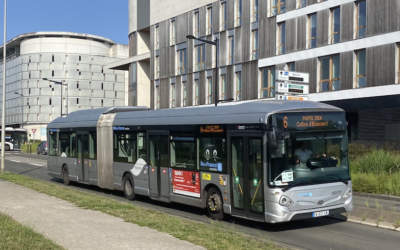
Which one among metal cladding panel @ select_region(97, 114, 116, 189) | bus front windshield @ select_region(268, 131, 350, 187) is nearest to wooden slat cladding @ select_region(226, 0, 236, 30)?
metal cladding panel @ select_region(97, 114, 116, 189)

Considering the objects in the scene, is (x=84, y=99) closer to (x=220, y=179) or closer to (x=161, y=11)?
(x=161, y=11)

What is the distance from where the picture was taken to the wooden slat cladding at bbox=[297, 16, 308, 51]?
3275 centimetres

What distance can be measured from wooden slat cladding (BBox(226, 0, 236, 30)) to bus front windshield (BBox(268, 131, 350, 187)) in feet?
94.0

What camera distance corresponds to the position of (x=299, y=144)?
407 inches

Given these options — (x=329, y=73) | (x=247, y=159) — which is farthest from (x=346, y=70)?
(x=247, y=159)

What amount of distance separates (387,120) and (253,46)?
11757mm

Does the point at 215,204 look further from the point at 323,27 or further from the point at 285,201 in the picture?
the point at 323,27

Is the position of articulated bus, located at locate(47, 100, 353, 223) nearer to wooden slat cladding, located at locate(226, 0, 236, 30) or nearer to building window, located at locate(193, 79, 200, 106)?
wooden slat cladding, located at locate(226, 0, 236, 30)

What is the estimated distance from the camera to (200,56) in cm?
4231

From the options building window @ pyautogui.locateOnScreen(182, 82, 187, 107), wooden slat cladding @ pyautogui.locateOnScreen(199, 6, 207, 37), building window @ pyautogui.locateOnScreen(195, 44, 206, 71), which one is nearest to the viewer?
wooden slat cladding @ pyautogui.locateOnScreen(199, 6, 207, 37)

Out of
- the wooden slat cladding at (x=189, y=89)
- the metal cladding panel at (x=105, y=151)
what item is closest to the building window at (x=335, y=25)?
the wooden slat cladding at (x=189, y=89)

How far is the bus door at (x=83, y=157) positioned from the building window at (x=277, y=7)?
19.6m

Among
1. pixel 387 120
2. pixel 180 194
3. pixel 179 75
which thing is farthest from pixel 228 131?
pixel 179 75

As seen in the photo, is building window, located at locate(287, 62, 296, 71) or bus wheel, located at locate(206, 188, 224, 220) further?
building window, located at locate(287, 62, 296, 71)
